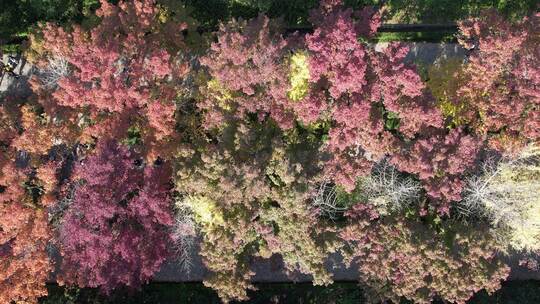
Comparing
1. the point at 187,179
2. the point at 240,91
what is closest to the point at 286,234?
the point at 187,179

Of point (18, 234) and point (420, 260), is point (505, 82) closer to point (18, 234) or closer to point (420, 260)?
point (420, 260)

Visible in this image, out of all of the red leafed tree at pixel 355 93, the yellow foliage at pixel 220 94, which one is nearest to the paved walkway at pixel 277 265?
the red leafed tree at pixel 355 93

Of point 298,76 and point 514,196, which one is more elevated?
point 298,76

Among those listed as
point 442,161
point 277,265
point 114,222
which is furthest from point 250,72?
point 277,265

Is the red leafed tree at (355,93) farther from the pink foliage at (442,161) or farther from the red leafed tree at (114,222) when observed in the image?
the red leafed tree at (114,222)

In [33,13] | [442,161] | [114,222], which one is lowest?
[114,222]

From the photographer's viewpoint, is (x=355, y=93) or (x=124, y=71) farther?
(x=124, y=71)
